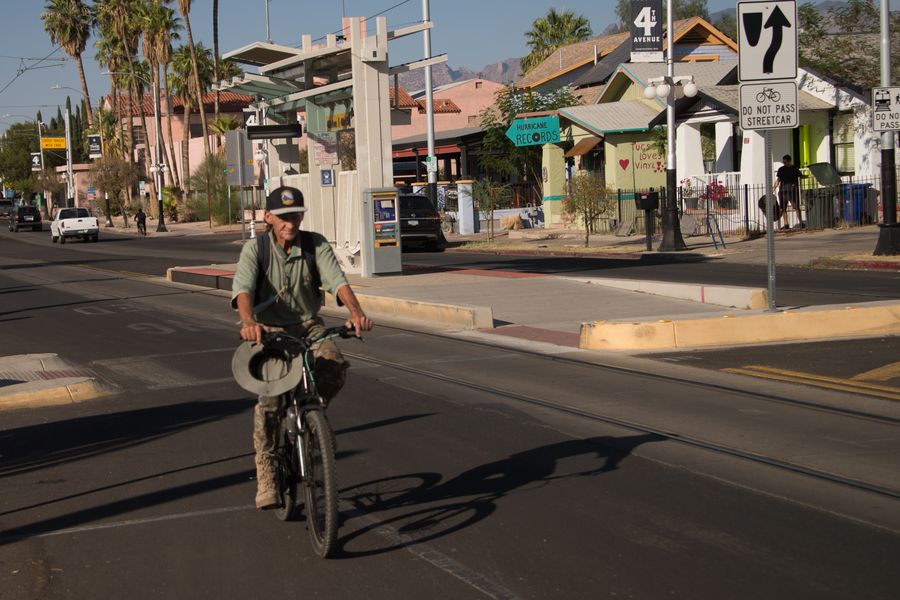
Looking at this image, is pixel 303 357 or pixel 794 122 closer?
pixel 303 357

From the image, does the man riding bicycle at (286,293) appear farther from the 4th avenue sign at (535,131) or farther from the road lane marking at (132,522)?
the 4th avenue sign at (535,131)

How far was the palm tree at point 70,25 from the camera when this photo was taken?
80.5 metres

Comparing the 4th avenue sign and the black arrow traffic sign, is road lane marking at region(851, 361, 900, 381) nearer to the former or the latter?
the black arrow traffic sign

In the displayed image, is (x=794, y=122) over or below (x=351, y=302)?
over

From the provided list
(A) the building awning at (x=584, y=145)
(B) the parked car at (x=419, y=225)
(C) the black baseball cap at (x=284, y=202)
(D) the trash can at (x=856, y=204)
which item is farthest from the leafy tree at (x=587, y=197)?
(C) the black baseball cap at (x=284, y=202)

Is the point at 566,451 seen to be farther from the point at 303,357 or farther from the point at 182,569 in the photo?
the point at 182,569

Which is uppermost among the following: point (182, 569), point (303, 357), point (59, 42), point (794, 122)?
point (59, 42)

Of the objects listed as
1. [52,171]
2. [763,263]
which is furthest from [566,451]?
[52,171]

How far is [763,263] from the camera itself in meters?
23.5

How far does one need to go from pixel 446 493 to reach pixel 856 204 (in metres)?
26.3

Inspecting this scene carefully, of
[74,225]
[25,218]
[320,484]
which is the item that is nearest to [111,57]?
[25,218]

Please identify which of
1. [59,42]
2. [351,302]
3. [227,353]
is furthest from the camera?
[59,42]

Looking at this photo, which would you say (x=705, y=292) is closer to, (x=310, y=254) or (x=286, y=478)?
(x=310, y=254)

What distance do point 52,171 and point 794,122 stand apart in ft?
357
